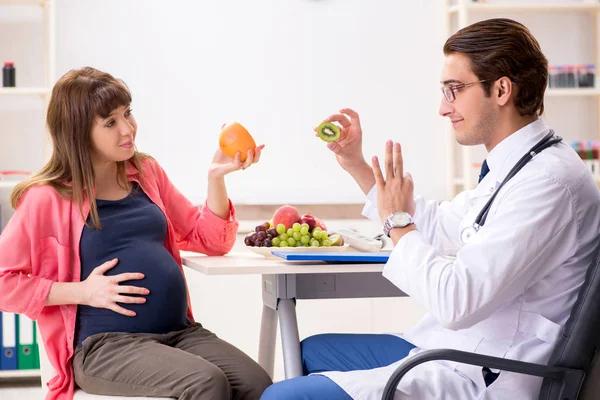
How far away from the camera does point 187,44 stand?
3887 millimetres

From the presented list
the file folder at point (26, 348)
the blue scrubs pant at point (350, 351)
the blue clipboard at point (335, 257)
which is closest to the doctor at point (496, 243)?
the blue scrubs pant at point (350, 351)

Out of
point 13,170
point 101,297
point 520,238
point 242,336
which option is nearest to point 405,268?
point 520,238

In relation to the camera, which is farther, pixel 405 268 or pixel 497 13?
pixel 497 13

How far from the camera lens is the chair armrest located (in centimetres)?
140

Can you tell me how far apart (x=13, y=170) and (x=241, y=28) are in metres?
1.26

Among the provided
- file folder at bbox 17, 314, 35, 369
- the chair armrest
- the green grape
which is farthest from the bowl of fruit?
file folder at bbox 17, 314, 35, 369

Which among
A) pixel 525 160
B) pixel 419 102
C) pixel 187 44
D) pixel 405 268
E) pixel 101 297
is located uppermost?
pixel 187 44

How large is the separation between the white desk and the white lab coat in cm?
39

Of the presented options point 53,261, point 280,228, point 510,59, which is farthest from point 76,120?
point 510,59

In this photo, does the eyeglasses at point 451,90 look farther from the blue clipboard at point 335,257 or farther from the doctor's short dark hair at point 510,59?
the blue clipboard at point 335,257

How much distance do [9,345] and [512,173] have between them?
2759 millimetres

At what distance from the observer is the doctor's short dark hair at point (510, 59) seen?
165 centimetres

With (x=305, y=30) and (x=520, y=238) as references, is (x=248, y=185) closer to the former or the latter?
(x=305, y=30)

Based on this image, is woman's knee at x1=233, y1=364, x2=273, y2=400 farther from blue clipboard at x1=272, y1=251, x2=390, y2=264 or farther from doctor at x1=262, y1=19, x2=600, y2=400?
doctor at x1=262, y1=19, x2=600, y2=400
